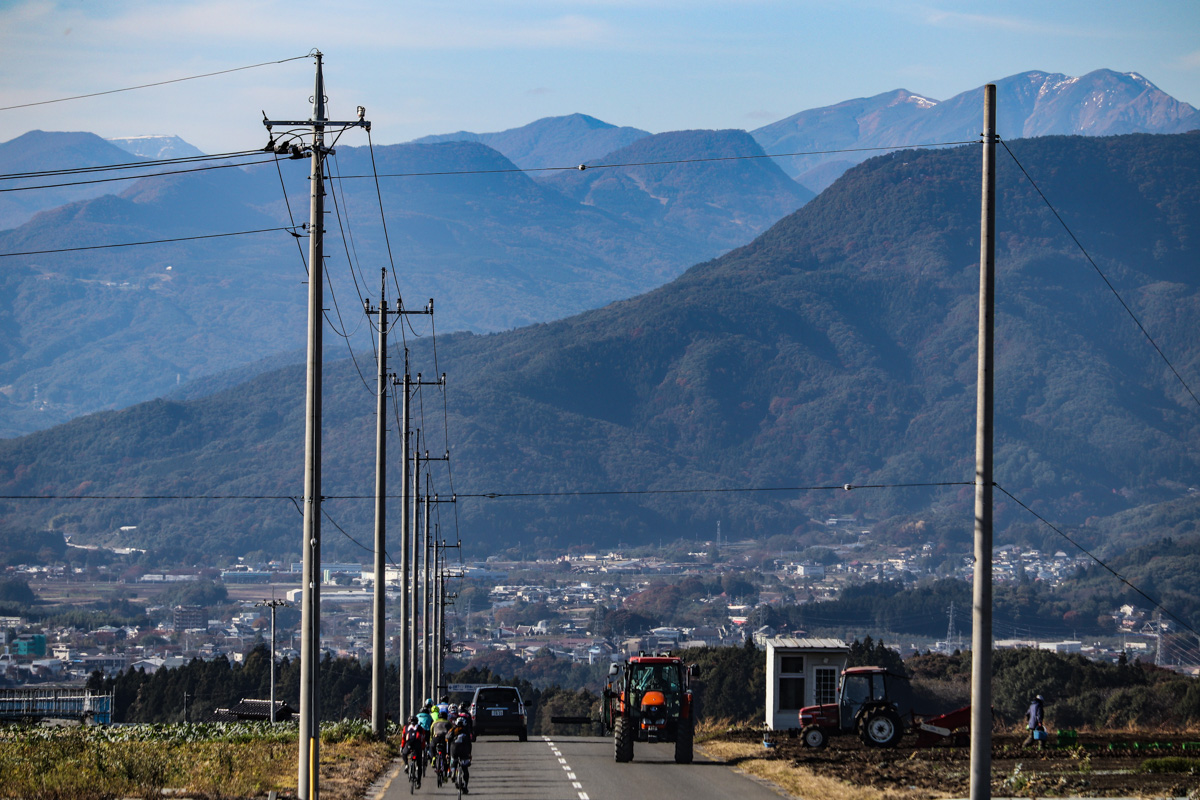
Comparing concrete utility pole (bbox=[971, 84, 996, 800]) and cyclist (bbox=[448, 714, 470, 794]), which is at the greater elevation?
concrete utility pole (bbox=[971, 84, 996, 800])

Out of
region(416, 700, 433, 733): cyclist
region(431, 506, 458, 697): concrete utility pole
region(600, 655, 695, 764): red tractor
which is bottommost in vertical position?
region(431, 506, 458, 697): concrete utility pole

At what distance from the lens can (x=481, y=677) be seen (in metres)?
132

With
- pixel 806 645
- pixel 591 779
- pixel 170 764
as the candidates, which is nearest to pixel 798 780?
pixel 591 779

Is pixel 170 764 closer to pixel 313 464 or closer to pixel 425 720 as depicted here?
pixel 425 720

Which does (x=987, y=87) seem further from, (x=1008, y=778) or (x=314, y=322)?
(x=1008, y=778)

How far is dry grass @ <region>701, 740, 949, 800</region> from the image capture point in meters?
23.6

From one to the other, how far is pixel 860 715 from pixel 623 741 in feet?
22.7

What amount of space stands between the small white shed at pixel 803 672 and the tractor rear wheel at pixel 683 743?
13993 millimetres

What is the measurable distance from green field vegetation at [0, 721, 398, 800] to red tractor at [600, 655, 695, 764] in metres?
5.52

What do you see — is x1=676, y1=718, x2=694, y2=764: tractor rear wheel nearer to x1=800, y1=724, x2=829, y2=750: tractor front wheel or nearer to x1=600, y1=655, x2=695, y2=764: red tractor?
x1=600, y1=655, x2=695, y2=764: red tractor

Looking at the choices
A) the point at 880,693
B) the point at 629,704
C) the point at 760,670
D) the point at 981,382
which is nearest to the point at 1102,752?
the point at 880,693

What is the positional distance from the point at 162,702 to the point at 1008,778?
325ft

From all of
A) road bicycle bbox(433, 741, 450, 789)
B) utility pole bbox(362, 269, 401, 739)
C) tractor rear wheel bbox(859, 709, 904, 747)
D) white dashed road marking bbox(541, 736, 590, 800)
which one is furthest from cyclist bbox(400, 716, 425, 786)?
tractor rear wheel bbox(859, 709, 904, 747)

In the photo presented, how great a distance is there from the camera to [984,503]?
18703mm
